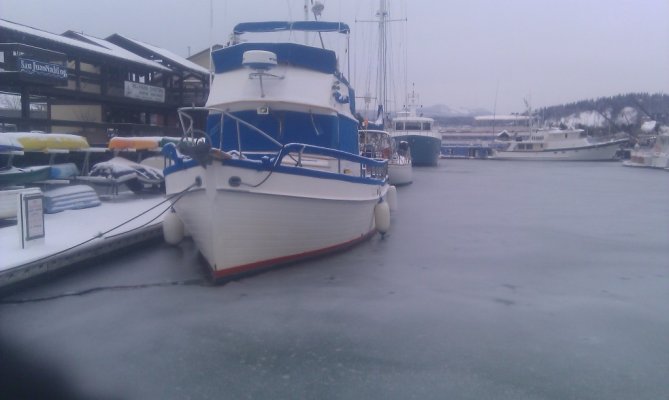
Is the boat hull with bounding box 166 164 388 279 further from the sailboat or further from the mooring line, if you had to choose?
the sailboat

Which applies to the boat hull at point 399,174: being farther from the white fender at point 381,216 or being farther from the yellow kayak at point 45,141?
the yellow kayak at point 45,141

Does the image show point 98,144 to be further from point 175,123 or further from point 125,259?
point 125,259

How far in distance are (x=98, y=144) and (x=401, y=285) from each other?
1888cm

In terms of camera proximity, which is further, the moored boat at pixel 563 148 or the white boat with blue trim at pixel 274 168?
the moored boat at pixel 563 148

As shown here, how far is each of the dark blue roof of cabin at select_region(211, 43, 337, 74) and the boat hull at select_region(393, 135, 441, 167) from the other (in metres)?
31.1

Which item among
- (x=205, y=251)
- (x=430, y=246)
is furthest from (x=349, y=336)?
(x=430, y=246)

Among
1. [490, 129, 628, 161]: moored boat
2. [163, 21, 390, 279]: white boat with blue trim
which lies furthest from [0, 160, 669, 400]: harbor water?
[490, 129, 628, 161]: moored boat

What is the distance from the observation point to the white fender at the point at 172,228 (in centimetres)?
1056

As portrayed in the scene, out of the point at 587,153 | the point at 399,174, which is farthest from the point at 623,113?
the point at 399,174

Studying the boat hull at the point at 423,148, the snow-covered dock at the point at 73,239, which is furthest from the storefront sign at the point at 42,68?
the boat hull at the point at 423,148

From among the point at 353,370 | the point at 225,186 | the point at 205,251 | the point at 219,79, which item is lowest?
the point at 353,370

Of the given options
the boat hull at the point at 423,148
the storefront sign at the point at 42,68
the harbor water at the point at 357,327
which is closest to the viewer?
the harbor water at the point at 357,327

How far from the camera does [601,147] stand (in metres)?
60.4

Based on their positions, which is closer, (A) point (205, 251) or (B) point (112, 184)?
(A) point (205, 251)
